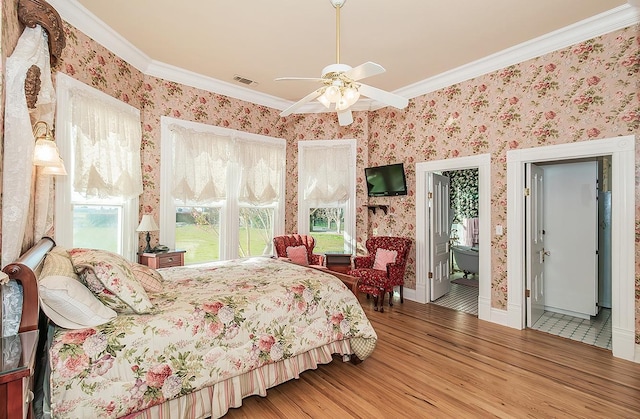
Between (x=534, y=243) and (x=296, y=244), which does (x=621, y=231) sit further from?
(x=296, y=244)

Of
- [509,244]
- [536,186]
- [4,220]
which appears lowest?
[509,244]

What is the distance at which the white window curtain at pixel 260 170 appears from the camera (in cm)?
482

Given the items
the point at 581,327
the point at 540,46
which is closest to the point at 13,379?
the point at 540,46

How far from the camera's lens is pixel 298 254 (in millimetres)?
4738

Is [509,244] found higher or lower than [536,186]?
lower

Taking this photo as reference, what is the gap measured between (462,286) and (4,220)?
6.10 meters

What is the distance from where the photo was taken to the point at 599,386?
2.38 metres

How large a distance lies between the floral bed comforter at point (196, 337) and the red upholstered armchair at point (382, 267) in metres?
1.54

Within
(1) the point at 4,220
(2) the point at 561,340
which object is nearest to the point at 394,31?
(1) the point at 4,220

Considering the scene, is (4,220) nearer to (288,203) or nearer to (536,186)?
(288,203)

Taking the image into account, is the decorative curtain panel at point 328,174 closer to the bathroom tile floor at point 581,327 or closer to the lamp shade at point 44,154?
the bathroom tile floor at point 581,327

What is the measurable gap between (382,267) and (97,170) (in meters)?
3.74

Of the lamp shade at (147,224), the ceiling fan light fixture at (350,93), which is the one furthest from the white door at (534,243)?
the lamp shade at (147,224)

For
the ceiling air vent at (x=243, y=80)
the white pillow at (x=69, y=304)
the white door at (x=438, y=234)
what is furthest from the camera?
the white door at (x=438, y=234)
